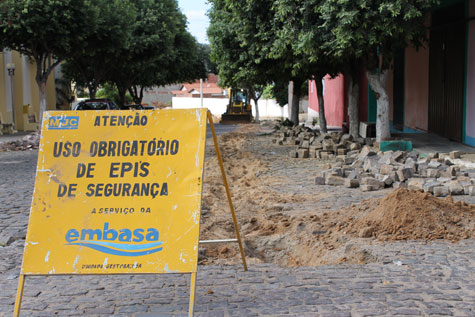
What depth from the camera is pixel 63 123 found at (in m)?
4.46

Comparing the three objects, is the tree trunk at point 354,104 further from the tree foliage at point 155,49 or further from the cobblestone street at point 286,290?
the cobblestone street at point 286,290

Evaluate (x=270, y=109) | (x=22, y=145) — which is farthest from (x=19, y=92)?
(x=270, y=109)

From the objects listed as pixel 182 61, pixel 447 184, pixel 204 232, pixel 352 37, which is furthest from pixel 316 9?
pixel 182 61

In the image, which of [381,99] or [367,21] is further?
[381,99]

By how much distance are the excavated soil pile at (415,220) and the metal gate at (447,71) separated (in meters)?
9.01

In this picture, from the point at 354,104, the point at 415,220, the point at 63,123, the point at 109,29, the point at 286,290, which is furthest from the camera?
the point at 109,29

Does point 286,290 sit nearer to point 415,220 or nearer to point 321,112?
point 415,220

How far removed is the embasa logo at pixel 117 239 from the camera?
13.3 feet

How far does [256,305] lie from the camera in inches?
168

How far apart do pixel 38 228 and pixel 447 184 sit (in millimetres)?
6485

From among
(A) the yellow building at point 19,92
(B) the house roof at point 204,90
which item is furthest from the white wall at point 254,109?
(A) the yellow building at point 19,92

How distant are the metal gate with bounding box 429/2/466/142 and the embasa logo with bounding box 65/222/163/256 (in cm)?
1251

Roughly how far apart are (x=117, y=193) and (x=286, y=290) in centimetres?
161

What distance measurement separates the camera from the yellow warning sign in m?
4.04
